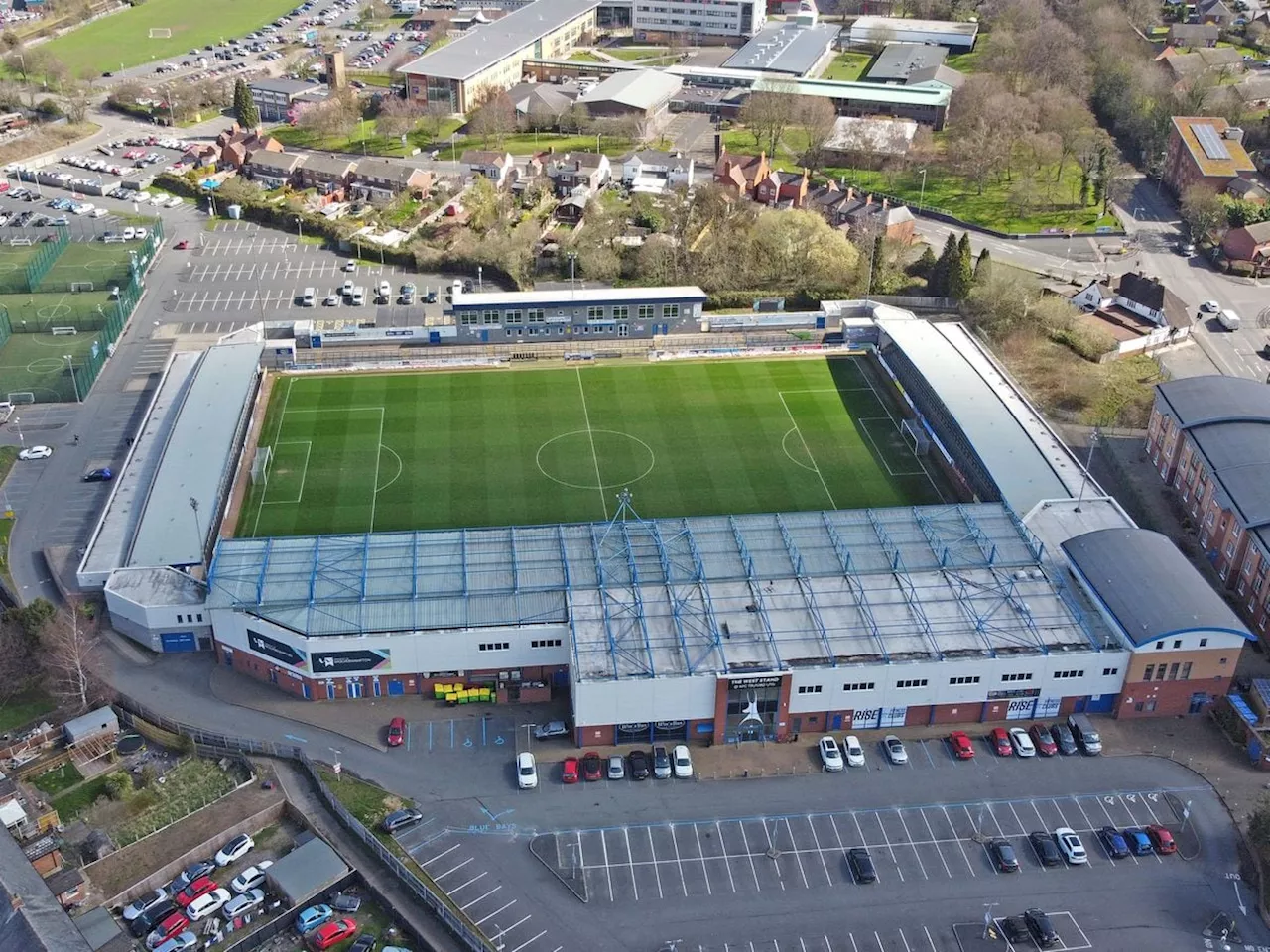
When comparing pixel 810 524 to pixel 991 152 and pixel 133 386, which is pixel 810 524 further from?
pixel 991 152

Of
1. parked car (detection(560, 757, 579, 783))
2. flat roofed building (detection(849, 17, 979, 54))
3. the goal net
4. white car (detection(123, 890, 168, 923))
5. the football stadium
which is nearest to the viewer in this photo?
white car (detection(123, 890, 168, 923))

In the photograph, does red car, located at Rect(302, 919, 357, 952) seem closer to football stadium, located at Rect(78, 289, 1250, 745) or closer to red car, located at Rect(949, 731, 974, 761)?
football stadium, located at Rect(78, 289, 1250, 745)

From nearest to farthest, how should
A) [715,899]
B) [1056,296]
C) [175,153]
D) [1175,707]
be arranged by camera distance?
[715,899], [1175,707], [1056,296], [175,153]

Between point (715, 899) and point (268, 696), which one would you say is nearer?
point (715, 899)

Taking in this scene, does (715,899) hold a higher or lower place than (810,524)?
lower

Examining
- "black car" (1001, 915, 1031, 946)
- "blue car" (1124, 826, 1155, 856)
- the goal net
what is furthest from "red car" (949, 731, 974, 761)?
the goal net

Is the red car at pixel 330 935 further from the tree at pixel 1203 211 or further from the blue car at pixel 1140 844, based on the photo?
the tree at pixel 1203 211

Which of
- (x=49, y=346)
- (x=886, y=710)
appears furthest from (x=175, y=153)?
(x=886, y=710)
